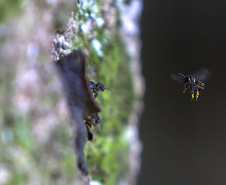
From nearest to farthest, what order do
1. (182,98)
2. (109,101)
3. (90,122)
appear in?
1. (90,122)
2. (109,101)
3. (182,98)

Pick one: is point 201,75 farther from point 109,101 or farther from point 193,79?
point 109,101

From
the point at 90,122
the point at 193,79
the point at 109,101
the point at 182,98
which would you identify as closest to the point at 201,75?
the point at 193,79

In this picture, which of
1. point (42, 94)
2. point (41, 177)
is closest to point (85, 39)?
point (42, 94)

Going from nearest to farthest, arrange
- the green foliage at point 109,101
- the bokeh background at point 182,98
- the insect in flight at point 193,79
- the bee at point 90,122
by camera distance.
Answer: the bee at point 90,122, the green foliage at point 109,101, the insect in flight at point 193,79, the bokeh background at point 182,98

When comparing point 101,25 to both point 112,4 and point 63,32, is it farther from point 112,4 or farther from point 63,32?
point 63,32

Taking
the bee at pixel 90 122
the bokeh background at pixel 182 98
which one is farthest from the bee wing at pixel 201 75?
the bokeh background at pixel 182 98

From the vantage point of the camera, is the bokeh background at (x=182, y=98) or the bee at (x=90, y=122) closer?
the bee at (x=90, y=122)

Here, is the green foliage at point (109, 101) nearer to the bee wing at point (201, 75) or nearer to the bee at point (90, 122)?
the bee at point (90, 122)

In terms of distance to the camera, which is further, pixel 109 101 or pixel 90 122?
pixel 109 101

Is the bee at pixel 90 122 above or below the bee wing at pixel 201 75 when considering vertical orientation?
below
